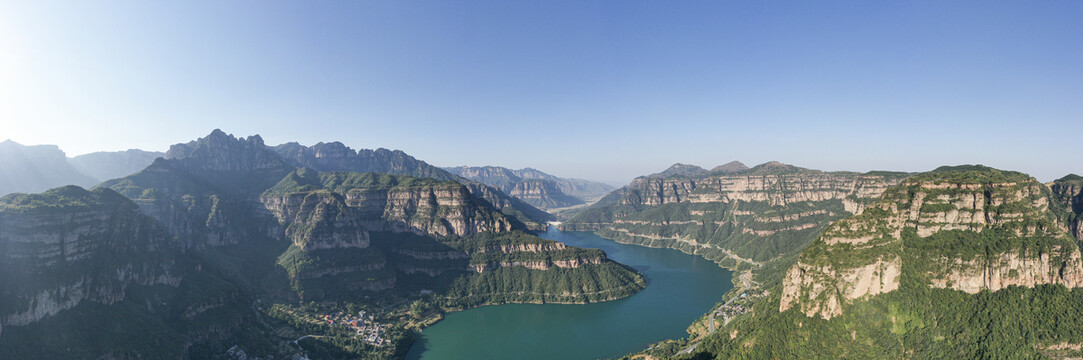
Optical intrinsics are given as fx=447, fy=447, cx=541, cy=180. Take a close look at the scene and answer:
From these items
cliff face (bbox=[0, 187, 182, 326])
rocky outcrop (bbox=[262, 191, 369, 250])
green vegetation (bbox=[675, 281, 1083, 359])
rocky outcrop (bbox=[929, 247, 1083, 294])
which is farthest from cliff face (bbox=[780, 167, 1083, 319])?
rocky outcrop (bbox=[262, 191, 369, 250])

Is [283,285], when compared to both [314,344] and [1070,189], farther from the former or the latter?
[1070,189]

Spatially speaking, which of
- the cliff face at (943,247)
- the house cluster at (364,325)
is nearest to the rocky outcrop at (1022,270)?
the cliff face at (943,247)

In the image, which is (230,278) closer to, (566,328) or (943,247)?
(566,328)

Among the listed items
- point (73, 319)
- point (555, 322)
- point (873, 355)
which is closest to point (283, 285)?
point (73, 319)

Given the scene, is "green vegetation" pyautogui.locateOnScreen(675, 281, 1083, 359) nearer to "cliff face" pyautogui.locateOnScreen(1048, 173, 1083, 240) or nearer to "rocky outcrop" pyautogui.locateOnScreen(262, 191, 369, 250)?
"cliff face" pyautogui.locateOnScreen(1048, 173, 1083, 240)

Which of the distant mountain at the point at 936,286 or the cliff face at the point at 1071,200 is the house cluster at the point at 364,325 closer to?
the distant mountain at the point at 936,286
